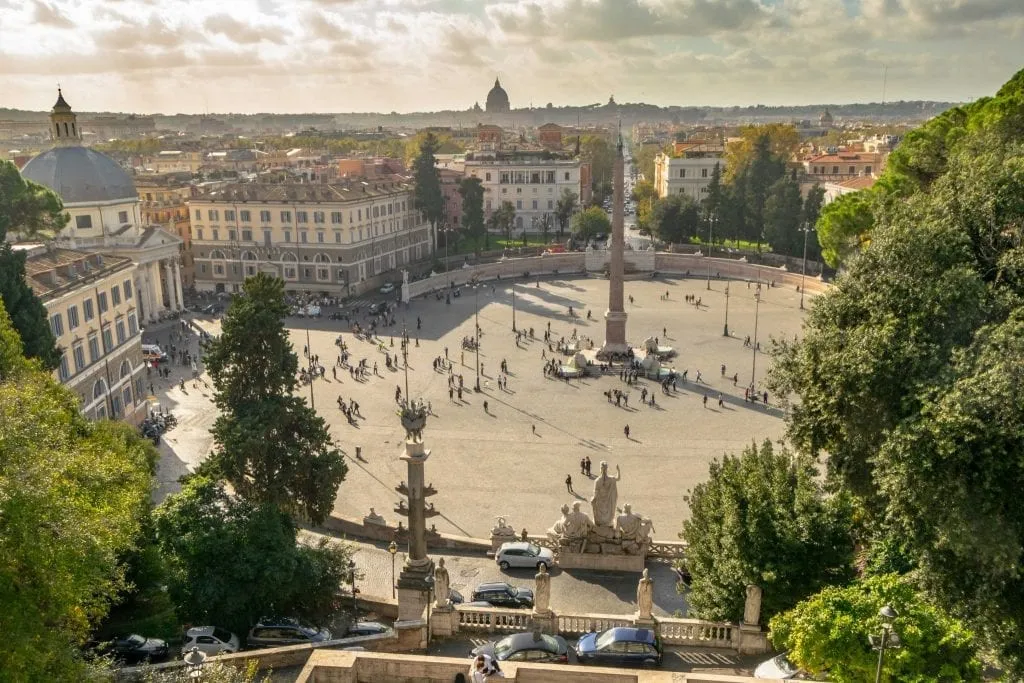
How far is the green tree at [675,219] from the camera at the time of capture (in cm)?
7312

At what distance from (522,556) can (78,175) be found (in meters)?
42.0

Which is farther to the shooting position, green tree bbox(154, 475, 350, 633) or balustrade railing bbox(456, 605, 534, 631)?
green tree bbox(154, 475, 350, 633)

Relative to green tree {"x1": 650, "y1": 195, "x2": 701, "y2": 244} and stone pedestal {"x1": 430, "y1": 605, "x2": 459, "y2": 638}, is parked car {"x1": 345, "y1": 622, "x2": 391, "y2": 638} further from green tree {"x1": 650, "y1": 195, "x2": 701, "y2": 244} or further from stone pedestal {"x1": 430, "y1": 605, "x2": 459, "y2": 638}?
green tree {"x1": 650, "y1": 195, "x2": 701, "y2": 244}

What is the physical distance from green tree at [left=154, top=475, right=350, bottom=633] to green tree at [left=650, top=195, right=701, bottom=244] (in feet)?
195

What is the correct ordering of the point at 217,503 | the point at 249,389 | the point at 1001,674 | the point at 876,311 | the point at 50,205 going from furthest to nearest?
the point at 50,205 < the point at 249,389 < the point at 217,503 < the point at 876,311 < the point at 1001,674

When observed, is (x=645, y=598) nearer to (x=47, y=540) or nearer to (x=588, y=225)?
(x=47, y=540)

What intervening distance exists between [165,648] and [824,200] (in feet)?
219

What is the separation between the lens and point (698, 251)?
70.6 m

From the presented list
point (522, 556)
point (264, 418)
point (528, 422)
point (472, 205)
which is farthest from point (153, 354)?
point (472, 205)

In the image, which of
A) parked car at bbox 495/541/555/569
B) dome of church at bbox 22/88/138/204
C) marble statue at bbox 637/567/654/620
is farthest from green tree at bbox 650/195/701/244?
marble statue at bbox 637/567/654/620

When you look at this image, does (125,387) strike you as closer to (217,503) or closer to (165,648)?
(217,503)

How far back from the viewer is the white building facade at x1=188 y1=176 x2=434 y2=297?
198 feet

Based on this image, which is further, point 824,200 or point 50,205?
point 824,200

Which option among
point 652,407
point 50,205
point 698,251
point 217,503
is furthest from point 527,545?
point 698,251
